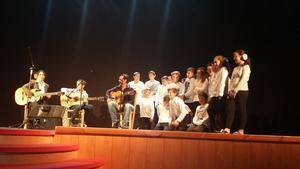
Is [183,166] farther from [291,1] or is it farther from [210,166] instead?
[291,1]

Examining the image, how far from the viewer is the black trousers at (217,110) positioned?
5750 mm

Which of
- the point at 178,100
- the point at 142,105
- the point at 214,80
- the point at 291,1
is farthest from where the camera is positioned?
the point at 291,1

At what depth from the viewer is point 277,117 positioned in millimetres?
7445

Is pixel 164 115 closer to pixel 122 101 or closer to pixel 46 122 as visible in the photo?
pixel 122 101

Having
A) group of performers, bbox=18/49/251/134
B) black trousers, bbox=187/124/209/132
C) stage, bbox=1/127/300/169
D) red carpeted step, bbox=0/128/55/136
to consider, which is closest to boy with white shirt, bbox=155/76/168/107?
group of performers, bbox=18/49/251/134

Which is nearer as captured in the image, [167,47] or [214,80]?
[214,80]

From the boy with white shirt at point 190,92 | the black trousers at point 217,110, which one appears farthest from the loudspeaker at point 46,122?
the black trousers at point 217,110

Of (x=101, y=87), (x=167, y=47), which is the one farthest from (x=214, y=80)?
(x=101, y=87)

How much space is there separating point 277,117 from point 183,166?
3743 millimetres

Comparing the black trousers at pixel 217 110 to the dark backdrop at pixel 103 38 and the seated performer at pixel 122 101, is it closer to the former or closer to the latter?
the seated performer at pixel 122 101

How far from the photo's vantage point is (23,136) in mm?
4023

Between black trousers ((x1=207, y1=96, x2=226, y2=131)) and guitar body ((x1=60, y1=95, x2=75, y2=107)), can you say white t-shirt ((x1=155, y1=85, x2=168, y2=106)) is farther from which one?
guitar body ((x1=60, y1=95, x2=75, y2=107))

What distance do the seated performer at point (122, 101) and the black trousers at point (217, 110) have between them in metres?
2.24

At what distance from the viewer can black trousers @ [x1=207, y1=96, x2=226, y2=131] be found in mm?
5750
